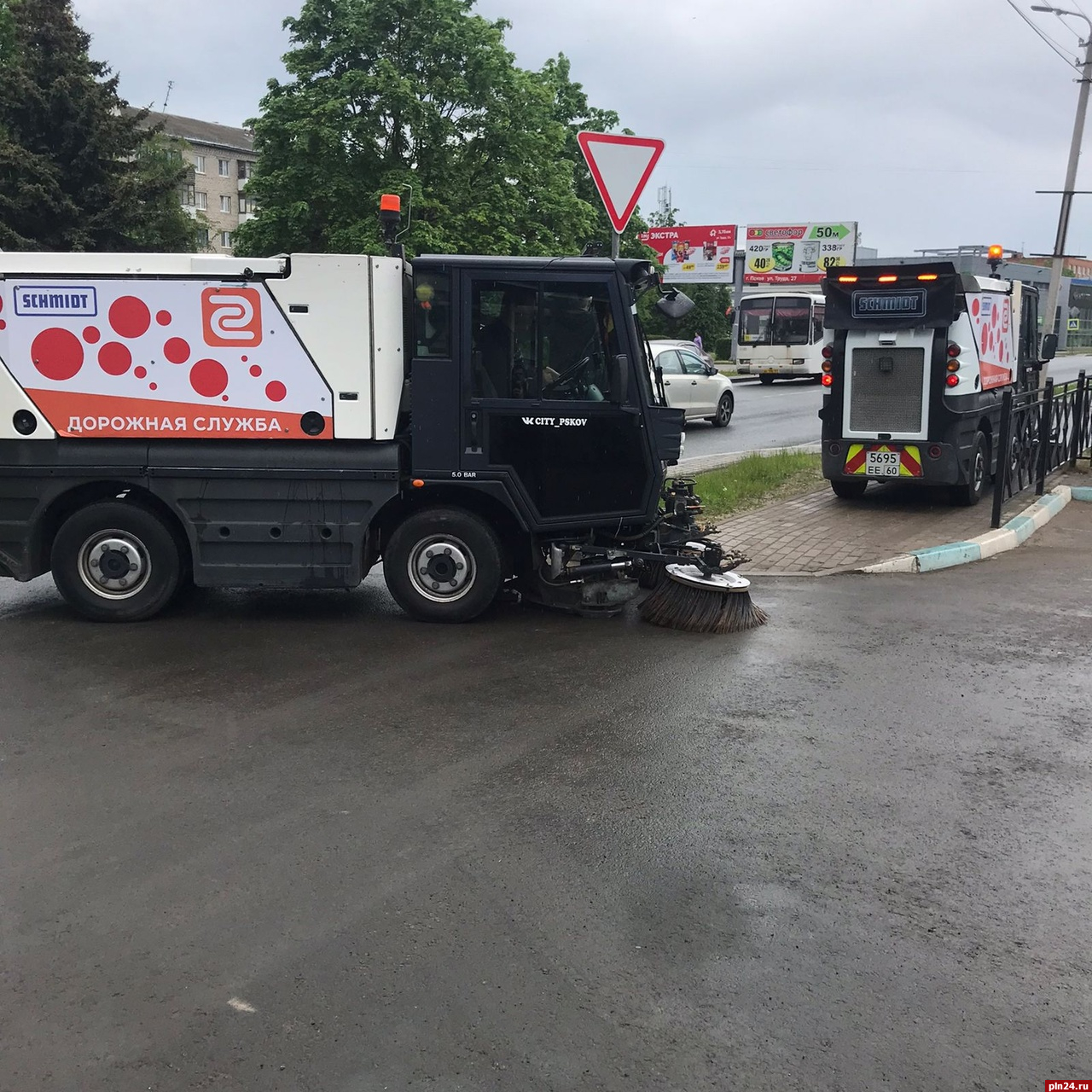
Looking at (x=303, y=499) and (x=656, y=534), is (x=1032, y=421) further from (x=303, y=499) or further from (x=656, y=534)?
(x=303, y=499)

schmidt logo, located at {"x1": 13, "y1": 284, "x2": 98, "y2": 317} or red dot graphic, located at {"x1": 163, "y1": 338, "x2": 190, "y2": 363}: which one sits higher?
schmidt logo, located at {"x1": 13, "y1": 284, "x2": 98, "y2": 317}

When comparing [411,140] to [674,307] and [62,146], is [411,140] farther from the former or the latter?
[674,307]

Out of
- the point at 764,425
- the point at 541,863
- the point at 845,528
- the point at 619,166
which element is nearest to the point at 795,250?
the point at 764,425

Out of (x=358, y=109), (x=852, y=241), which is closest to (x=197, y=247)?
(x=358, y=109)

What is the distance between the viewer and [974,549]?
10.2 m

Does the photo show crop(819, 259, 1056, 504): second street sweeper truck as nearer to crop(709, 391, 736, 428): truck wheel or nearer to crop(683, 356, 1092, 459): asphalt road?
crop(683, 356, 1092, 459): asphalt road

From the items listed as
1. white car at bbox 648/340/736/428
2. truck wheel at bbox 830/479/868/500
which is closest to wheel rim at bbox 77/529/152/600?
truck wheel at bbox 830/479/868/500

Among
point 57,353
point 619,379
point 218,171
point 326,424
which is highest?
point 218,171

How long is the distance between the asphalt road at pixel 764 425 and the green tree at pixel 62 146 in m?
22.5

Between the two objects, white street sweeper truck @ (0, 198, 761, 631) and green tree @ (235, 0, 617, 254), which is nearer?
white street sweeper truck @ (0, 198, 761, 631)

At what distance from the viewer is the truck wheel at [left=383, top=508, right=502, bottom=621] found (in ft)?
25.1

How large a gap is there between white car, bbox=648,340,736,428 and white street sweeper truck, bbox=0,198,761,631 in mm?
14278

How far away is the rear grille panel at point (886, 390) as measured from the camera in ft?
39.5

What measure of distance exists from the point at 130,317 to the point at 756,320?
1295 inches
